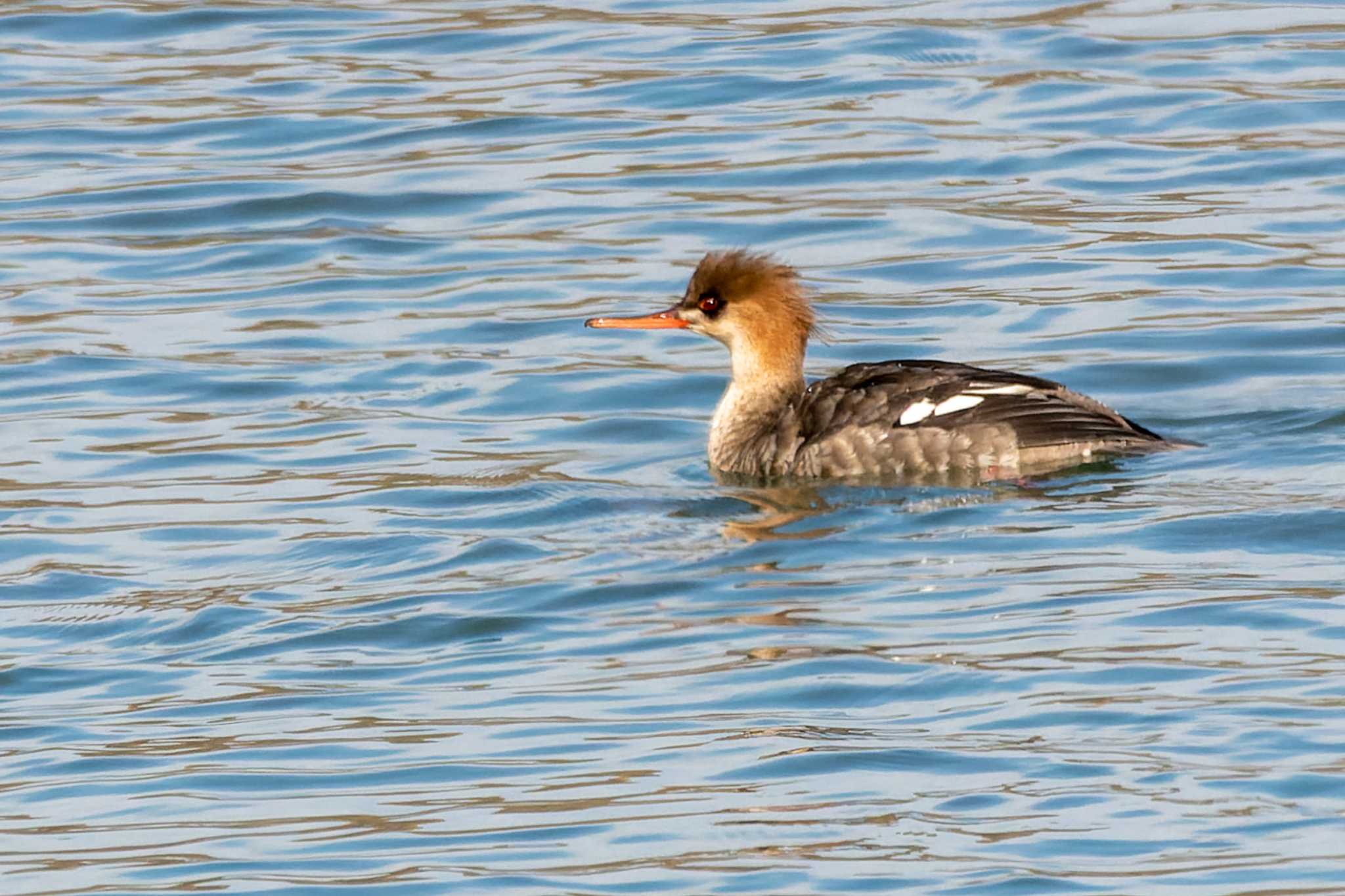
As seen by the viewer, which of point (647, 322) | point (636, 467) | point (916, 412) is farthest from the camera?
point (647, 322)

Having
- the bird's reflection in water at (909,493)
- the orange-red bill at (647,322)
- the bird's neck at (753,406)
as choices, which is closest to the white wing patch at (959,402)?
the bird's reflection in water at (909,493)

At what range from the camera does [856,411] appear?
34.7ft

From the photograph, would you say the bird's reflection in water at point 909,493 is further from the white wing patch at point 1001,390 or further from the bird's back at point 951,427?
the white wing patch at point 1001,390

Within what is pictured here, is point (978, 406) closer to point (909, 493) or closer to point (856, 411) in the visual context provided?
point (909, 493)

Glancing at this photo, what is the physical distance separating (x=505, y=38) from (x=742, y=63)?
1716 millimetres

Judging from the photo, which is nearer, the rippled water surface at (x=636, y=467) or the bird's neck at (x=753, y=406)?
the rippled water surface at (x=636, y=467)

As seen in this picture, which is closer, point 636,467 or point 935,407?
point 935,407

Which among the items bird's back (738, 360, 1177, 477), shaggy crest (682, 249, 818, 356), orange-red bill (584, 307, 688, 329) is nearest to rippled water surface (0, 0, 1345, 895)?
bird's back (738, 360, 1177, 477)

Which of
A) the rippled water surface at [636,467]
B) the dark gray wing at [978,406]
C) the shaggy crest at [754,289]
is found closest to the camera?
the rippled water surface at [636,467]

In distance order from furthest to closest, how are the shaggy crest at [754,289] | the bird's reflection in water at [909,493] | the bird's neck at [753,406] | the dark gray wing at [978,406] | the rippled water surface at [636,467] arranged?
the shaggy crest at [754,289]
the bird's neck at [753,406]
the dark gray wing at [978,406]
the bird's reflection in water at [909,493]
the rippled water surface at [636,467]

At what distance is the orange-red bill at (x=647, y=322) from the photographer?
11008mm

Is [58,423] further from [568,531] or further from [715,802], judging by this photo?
[715,802]

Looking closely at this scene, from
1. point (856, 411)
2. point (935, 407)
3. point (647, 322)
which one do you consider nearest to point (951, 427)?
point (935, 407)

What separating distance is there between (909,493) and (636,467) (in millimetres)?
1300
